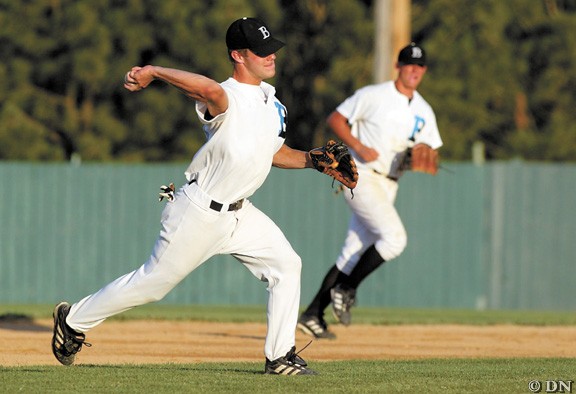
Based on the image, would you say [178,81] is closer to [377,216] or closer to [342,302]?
[377,216]

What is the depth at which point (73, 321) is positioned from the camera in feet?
25.6

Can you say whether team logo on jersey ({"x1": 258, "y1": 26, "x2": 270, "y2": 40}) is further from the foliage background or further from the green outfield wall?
the foliage background

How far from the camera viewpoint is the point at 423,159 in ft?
35.6

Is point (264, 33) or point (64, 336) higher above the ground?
point (264, 33)

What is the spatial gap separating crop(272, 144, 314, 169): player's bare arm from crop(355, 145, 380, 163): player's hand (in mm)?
2625

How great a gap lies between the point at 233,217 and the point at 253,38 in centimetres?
100

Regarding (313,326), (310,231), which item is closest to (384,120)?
(313,326)

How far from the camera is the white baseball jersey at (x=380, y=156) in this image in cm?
1069

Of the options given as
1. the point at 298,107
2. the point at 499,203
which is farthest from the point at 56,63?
the point at 499,203

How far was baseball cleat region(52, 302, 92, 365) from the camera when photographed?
7.86 metres

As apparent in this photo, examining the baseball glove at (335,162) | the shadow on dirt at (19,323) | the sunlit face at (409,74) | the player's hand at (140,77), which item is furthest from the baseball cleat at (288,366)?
the shadow on dirt at (19,323)

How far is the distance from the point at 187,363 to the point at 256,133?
6.32 feet

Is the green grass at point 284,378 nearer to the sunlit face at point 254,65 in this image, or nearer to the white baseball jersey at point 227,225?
the white baseball jersey at point 227,225

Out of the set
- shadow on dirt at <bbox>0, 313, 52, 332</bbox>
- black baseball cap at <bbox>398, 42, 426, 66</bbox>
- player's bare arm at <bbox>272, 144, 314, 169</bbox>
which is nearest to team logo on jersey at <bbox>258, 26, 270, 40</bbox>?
player's bare arm at <bbox>272, 144, 314, 169</bbox>
